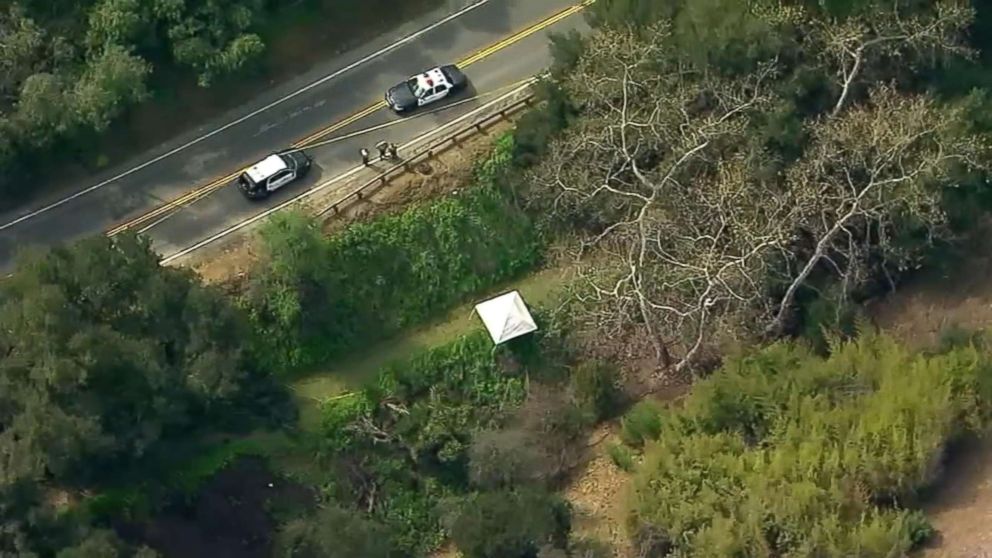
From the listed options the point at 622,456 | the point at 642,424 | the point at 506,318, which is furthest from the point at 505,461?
the point at 506,318

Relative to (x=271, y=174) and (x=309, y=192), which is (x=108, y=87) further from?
(x=309, y=192)

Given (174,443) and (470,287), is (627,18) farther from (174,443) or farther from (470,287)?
(174,443)

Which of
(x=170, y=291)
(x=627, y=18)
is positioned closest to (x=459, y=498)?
(x=170, y=291)

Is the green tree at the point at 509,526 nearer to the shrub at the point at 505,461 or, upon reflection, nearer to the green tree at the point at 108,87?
the shrub at the point at 505,461

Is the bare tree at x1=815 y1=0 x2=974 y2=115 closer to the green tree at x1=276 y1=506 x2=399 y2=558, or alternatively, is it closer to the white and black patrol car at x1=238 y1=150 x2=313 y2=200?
the white and black patrol car at x1=238 y1=150 x2=313 y2=200

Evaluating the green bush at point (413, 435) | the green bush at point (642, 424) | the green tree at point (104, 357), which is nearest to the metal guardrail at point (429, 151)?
the green bush at point (413, 435)
